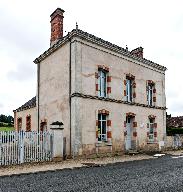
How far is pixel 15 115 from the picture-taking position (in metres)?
29.3

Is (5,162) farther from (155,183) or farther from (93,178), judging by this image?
(155,183)

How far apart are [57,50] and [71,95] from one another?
4.16 meters

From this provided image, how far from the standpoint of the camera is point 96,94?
17.0 m

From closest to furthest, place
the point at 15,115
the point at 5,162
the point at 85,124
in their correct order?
the point at 5,162, the point at 85,124, the point at 15,115

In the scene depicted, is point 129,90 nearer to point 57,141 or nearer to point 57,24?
point 57,24

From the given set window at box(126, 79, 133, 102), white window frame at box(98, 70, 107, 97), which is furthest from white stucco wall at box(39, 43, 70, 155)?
window at box(126, 79, 133, 102)

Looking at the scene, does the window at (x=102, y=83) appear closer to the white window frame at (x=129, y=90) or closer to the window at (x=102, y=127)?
the window at (x=102, y=127)

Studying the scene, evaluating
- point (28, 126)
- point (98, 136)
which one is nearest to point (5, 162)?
point (98, 136)

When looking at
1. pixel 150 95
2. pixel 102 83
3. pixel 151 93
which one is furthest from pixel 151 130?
pixel 102 83

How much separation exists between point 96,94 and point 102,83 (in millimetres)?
1358

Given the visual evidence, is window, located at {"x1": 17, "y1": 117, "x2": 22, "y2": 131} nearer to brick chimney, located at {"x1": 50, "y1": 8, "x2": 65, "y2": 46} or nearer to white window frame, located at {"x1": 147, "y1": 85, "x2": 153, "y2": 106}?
brick chimney, located at {"x1": 50, "y1": 8, "x2": 65, "y2": 46}

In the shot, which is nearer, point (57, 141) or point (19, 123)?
point (57, 141)

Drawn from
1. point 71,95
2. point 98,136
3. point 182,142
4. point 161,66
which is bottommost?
point 182,142

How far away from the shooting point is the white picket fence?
12477mm
